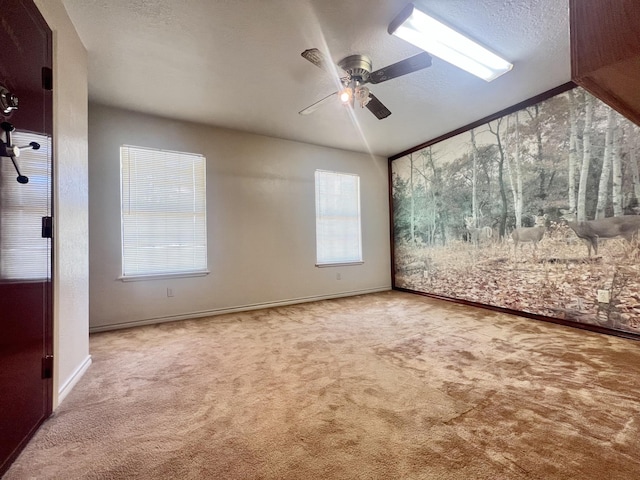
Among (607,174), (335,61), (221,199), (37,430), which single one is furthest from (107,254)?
(607,174)

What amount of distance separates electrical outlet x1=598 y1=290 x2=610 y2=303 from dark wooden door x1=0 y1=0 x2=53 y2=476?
4.67 m

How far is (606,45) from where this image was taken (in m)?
→ 0.53

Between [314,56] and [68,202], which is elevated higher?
[314,56]

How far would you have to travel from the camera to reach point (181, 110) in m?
3.37

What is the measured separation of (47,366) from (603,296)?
15.5 ft

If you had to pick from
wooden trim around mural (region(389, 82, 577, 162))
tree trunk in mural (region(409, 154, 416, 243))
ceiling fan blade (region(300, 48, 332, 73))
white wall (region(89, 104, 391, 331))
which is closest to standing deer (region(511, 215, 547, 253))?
wooden trim around mural (region(389, 82, 577, 162))

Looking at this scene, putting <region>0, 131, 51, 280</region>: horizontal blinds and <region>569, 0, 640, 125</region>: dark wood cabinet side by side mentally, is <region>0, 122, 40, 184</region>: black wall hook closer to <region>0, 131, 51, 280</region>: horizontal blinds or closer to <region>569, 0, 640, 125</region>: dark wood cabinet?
<region>0, 131, 51, 280</region>: horizontal blinds

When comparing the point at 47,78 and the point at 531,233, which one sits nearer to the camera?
the point at 47,78

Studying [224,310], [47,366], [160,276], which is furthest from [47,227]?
[224,310]

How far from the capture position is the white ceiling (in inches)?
78.1

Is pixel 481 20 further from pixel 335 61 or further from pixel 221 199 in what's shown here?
pixel 221 199

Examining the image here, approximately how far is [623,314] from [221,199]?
4734 millimetres

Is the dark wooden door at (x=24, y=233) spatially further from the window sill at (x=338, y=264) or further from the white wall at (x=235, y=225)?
the window sill at (x=338, y=264)

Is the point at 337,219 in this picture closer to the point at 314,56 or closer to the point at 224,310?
the point at 224,310
